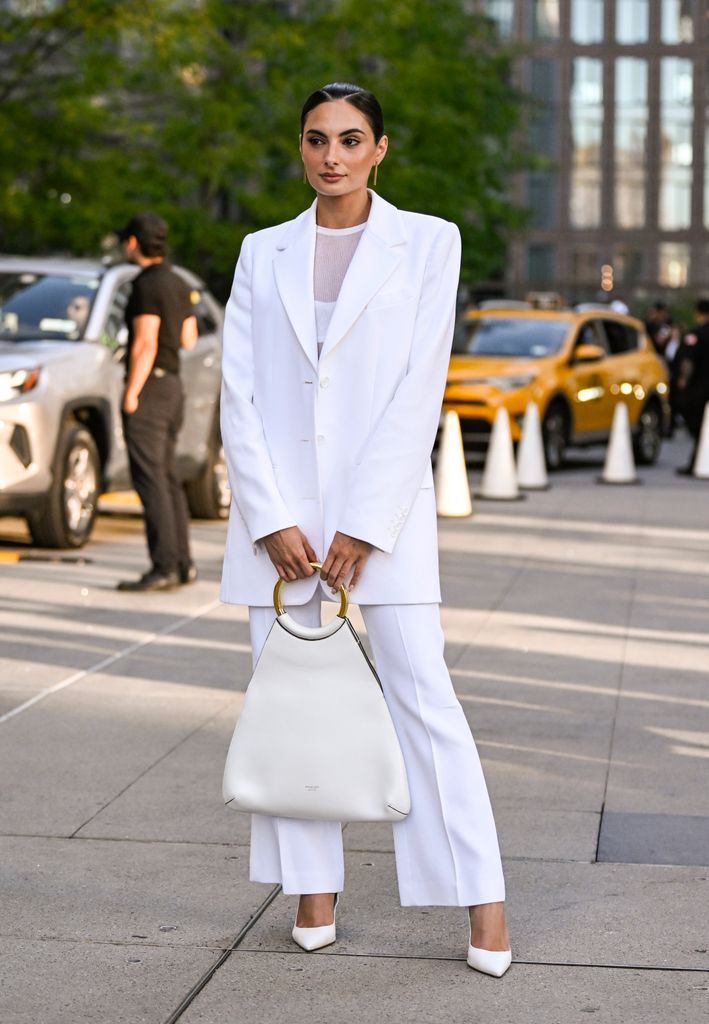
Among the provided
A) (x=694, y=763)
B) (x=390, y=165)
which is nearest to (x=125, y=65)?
(x=390, y=165)

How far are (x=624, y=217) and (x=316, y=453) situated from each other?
94.1 meters

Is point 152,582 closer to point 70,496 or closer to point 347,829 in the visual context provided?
point 70,496

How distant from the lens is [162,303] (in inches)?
387

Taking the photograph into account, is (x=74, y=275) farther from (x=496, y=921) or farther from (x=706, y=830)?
(x=496, y=921)

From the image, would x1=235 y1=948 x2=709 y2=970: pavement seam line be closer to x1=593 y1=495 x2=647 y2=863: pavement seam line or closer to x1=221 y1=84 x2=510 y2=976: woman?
x1=221 y1=84 x2=510 y2=976: woman

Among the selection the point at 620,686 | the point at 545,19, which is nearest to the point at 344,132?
the point at 620,686

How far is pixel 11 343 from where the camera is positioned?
11.8m

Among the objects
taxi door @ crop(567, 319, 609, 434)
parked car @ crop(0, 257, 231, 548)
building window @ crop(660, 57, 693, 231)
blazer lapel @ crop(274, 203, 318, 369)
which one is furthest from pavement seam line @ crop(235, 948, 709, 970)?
building window @ crop(660, 57, 693, 231)

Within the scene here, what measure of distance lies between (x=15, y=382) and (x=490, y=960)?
25.1ft

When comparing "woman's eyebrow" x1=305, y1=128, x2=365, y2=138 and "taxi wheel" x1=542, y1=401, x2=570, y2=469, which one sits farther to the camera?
"taxi wheel" x1=542, y1=401, x2=570, y2=469

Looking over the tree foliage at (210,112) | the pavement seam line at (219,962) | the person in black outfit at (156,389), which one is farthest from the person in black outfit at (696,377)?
the pavement seam line at (219,962)

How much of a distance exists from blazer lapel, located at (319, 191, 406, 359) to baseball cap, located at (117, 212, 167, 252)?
5674 millimetres

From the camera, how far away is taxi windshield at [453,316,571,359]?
2067 centimetres

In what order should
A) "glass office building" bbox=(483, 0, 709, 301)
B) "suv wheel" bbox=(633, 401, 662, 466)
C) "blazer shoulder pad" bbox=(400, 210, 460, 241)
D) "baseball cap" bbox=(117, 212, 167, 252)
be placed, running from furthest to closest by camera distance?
1. "glass office building" bbox=(483, 0, 709, 301)
2. "suv wheel" bbox=(633, 401, 662, 466)
3. "baseball cap" bbox=(117, 212, 167, 252)
4. "blazer shoulder pad" bbox=(400, 210, 460, 241)
